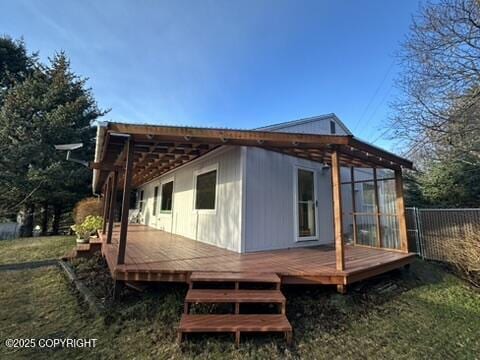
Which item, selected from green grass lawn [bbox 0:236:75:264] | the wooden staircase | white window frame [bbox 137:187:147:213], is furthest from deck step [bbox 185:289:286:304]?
white window frame [bbox 137:187:147:213]

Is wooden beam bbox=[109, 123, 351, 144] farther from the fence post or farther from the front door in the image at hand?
the fence post

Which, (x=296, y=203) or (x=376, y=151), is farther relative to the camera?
(x=296, y=203)

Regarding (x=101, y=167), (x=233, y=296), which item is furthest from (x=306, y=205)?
(x=101, y=167)

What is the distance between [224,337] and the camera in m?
2.80

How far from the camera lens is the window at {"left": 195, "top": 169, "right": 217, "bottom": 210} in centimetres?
643

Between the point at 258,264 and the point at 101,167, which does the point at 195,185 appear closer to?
the point at 101,167

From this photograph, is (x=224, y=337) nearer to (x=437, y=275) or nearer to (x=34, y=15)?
(x=437, y=275)

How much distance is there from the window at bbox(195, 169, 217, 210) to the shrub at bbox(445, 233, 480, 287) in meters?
5.69

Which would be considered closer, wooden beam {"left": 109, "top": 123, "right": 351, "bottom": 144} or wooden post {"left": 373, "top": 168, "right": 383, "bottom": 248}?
wooden beam {"left": 109, "top": 123, "right": 351, "bottom": 144}

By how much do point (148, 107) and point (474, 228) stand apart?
12.8 m

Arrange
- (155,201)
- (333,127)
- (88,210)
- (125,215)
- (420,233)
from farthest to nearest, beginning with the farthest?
(155,201), (88,210), (333,127), (420,233), (125,215)

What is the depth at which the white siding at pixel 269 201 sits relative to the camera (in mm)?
5422

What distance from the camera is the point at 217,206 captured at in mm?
6102

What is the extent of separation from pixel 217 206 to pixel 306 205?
2395 mm
